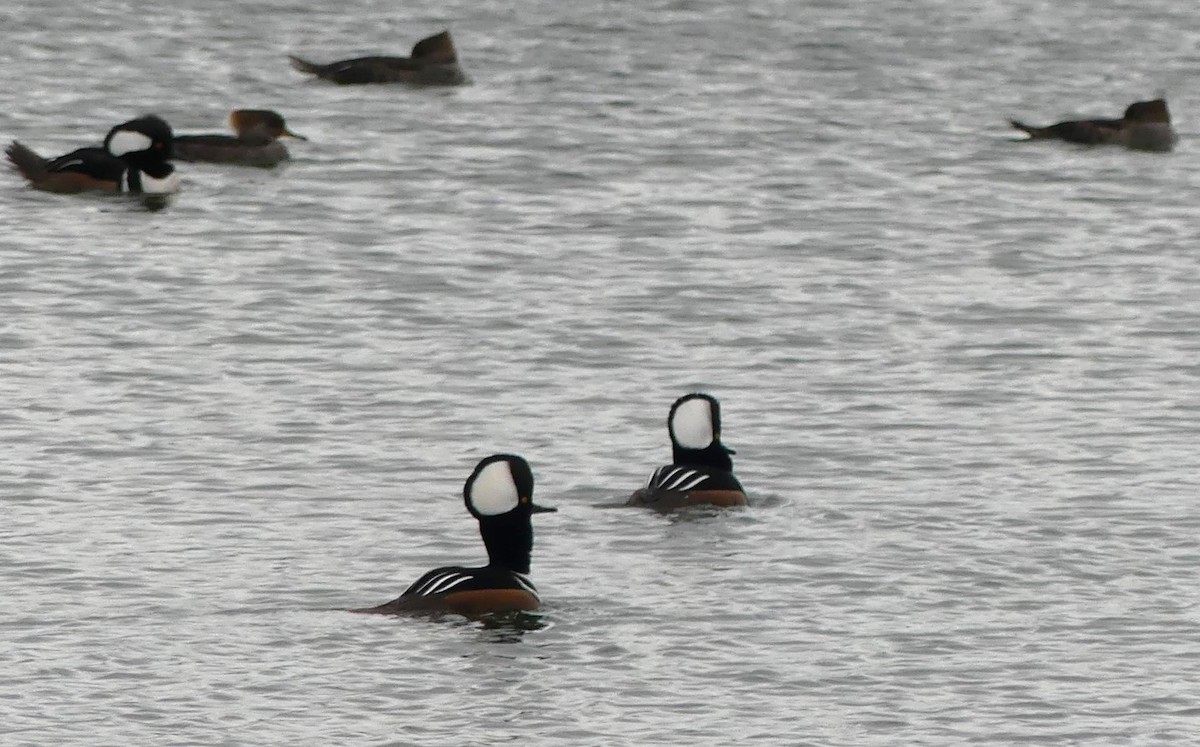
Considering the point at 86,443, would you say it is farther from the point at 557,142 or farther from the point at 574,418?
the point at 557,142

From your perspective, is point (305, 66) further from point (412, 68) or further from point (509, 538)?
point (509, 538)

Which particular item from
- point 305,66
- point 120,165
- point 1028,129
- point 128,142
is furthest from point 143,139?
point 1028,129

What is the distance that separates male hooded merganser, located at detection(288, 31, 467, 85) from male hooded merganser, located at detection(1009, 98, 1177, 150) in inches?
259

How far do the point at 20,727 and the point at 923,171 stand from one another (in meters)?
18.2

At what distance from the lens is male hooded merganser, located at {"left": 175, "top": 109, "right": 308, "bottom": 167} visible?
29.2 metres

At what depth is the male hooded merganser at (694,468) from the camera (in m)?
16.6

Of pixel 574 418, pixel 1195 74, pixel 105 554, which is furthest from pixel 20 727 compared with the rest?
pixel 1195 74

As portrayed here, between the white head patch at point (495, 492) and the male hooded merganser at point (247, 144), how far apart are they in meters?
14.8

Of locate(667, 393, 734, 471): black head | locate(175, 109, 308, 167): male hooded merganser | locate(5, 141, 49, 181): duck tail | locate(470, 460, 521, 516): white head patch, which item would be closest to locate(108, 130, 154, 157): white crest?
locate(5, 141, 49, 181): duck tail

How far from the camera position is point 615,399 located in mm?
19609

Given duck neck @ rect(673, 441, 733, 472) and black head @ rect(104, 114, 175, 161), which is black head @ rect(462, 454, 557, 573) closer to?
duck neck @ rect(673, 441, 733, 472)

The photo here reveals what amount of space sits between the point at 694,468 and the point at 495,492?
227 centimetres

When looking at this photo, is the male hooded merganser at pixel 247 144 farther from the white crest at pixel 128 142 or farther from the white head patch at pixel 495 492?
the white head patch at pixel 495 492

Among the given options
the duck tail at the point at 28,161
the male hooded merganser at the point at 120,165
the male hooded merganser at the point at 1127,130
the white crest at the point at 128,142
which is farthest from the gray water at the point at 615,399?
the white crest at the point at 128,142
